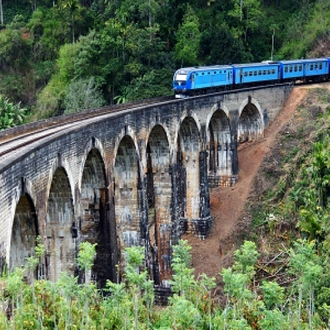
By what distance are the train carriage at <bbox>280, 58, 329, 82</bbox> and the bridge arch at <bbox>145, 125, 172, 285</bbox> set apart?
1687 cm

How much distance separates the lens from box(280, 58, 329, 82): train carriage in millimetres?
44184

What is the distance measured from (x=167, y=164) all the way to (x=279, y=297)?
1595 cm

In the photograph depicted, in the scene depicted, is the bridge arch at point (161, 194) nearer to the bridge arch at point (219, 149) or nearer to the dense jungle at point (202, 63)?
the dense jungle at point (202, 63)

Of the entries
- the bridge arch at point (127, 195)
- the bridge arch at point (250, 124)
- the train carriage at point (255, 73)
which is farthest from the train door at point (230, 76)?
the bridge arch at point (127, 195)

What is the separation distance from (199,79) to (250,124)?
22.9 ft

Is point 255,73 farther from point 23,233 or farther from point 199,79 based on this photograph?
point 23,233

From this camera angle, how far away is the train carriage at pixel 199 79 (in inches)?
1410

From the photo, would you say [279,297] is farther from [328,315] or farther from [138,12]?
[138,12]

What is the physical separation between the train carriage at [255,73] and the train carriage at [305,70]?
33.5 inches

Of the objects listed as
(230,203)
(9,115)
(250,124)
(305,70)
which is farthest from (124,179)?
(305,70)

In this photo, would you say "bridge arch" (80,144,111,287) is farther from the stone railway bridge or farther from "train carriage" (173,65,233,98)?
"train carriage" (173,65,233,98)

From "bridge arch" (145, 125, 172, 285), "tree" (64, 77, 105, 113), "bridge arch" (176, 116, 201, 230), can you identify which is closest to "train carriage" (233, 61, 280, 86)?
"bridge arch" (176, 116, 201, 230)

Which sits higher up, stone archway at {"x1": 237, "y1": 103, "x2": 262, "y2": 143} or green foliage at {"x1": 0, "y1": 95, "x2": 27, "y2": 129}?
green foliage at {"x1": 0, "y1": 95, "x2": 27, "y2": 129}

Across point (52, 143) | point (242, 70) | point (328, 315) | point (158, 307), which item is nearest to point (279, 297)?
point (328, 315)
